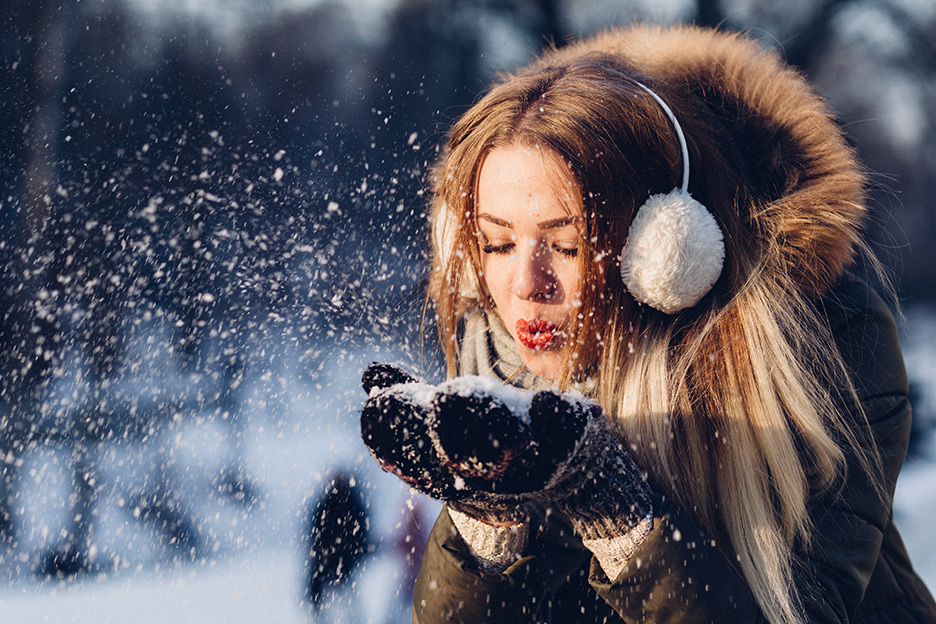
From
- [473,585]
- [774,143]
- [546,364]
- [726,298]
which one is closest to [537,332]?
[546,364]

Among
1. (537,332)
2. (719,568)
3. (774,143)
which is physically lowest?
(719,568)

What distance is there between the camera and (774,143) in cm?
138

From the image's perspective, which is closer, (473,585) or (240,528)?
(473,585)

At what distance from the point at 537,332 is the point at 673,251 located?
298mm

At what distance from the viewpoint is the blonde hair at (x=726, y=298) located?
121 centimetres

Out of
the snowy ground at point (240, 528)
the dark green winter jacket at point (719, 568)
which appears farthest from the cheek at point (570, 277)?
the snowy ground at point (240, 528)

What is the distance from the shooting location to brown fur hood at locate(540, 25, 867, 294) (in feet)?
4.19

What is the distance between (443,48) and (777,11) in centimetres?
263

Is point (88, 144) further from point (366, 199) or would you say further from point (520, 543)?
point (520, 543)

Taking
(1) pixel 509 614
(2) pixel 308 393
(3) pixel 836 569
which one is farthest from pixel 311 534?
(3) pixel 836 569

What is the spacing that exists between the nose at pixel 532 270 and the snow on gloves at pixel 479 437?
0.96 feet

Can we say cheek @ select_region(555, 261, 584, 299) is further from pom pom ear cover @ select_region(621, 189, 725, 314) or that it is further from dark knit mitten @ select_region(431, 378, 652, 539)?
dark knit mitten @ select_region(431, 378, 652, 539)

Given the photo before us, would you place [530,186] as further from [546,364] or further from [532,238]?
[546,364]

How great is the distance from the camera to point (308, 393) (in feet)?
12.2
